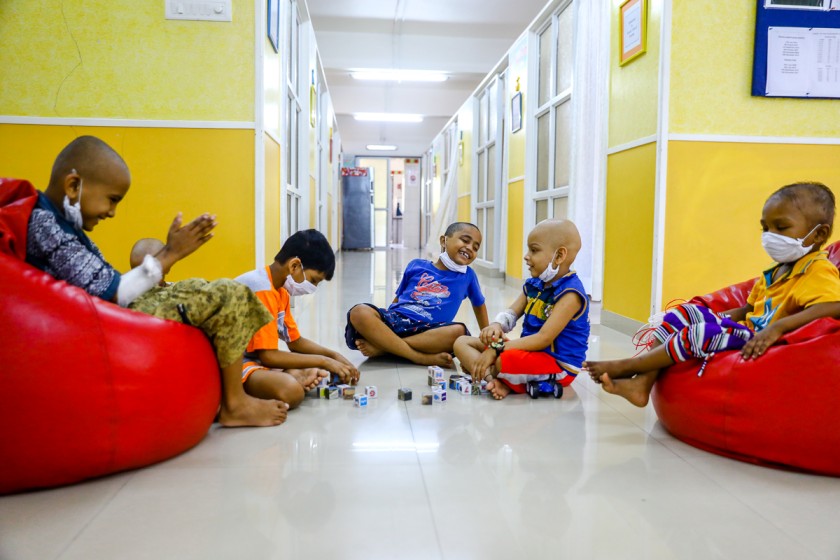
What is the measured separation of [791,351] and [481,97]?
795cm

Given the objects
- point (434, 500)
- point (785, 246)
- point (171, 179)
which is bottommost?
point (434, 500)

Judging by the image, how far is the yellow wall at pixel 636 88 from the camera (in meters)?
3.55

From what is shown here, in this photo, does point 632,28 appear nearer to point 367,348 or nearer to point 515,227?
point 367,348

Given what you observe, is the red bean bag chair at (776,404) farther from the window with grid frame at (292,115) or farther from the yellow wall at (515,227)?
the yellow wall at (515,227)

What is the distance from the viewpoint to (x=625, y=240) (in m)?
3.95

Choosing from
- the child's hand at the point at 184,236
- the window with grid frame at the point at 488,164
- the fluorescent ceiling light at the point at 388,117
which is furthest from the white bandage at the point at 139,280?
the fluorescent ceiling light at the point at 388,117

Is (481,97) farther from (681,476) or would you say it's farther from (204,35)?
(681,476)

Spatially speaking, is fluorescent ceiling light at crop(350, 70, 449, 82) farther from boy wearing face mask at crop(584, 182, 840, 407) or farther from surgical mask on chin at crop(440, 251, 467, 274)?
boy wearing face mask at crop(584, 182, 840, 407)

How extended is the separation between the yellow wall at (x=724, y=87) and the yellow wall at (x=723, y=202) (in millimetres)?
111

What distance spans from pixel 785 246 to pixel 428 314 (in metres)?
1.59

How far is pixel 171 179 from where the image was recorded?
11.8 feet

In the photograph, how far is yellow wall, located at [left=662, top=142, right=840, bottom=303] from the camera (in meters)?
3.51

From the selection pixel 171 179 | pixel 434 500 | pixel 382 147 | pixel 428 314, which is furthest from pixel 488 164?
pixel 382 147

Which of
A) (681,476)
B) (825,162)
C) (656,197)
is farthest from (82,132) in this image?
(825,162)
